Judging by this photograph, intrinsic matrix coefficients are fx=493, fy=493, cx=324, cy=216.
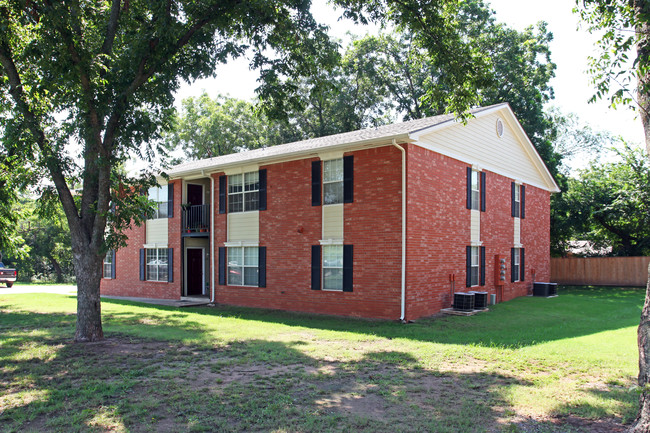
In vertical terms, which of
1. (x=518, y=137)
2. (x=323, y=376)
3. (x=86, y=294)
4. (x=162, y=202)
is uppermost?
(x=518, y=137)

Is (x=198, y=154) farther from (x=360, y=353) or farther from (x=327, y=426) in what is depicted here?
(x=327, y=426)

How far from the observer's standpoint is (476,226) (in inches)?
691

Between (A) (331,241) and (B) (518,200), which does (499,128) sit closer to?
(B) (518,200)

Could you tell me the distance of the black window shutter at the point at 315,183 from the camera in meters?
15.8

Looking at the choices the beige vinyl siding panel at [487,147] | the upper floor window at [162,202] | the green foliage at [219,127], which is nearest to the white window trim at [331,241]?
the beige vinyl siding panel at [487,147]

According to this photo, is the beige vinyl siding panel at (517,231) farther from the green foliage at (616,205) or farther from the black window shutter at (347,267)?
the black window shutter at (347,267)

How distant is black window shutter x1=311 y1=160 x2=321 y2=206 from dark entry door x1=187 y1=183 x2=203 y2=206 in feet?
27.7

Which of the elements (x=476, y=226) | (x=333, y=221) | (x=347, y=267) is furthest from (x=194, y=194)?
(x=476, y=226)

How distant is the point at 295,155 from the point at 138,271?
10805 mm

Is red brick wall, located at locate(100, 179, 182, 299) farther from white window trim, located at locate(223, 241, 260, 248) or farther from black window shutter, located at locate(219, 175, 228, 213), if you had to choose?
white window trim, located at locate(223, 241, 260, 248)

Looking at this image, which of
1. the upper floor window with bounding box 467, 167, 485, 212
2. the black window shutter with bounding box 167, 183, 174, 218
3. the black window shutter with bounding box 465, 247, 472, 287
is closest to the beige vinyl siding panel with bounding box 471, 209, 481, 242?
the upper floor window with bounding box 467, 167, 485, 212

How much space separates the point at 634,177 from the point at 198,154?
103 ft

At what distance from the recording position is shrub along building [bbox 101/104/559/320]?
46.2 feet

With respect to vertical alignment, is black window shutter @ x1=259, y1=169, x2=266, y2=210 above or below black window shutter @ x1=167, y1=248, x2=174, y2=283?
above
